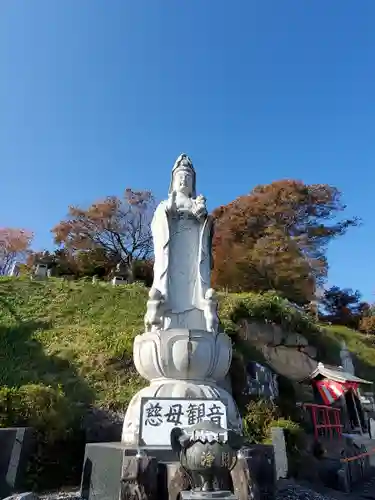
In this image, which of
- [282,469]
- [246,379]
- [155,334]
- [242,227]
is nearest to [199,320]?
[155,334]

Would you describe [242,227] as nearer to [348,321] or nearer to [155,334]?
[348,321]

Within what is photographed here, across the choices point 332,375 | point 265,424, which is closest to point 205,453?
point 265,424

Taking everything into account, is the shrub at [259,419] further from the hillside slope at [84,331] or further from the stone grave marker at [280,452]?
the hillside slope at [84,331]

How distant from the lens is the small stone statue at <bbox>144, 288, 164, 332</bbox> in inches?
172

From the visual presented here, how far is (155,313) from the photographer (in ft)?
14.5

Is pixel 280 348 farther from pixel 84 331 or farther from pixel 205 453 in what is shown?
pixel 205 453

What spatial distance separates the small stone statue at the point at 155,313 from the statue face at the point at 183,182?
1.59 m

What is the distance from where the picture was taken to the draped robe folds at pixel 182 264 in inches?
181

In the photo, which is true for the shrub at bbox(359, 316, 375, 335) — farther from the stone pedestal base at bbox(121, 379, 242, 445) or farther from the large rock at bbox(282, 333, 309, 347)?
the stone pedestal base at bbox(121, 379, 242, 445)

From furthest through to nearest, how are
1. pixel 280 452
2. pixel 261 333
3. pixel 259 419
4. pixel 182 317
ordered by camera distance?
pixel 261 333
pixel 259 419
pixel 280 452
pixel 182 317

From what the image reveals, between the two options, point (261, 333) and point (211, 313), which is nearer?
point (211, 313)

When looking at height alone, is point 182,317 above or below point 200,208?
below

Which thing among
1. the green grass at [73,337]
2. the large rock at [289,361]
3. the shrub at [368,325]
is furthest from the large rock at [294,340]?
the shrub at [368,325]

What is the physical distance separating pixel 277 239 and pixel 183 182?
13390mm
